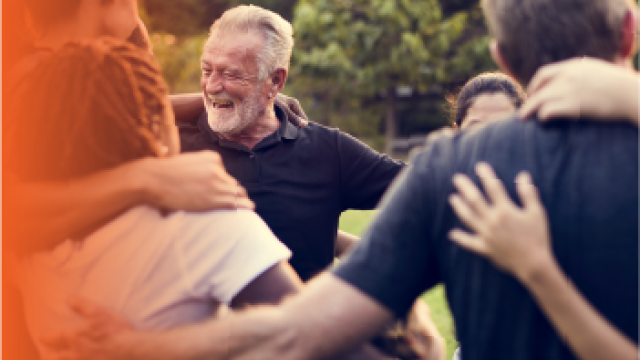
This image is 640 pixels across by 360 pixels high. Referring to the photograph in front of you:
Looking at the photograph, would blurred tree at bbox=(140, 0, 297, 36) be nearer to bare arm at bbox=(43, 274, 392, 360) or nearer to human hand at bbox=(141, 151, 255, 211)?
human hand at bbox=(141, 151, 255, 211)

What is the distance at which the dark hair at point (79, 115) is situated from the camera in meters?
1.34

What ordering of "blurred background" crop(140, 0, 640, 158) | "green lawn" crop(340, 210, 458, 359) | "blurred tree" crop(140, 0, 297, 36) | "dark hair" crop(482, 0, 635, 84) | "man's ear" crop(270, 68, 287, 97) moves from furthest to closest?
1. "blurred tree" crop(140, 0, 297, 36)
2. "blurred background" crop(140, 0, 640, 158)
3. "green lawn" crop(340, 210, 458, 359)
4. "man's ear" crop(270, 68, 287, 97)
5. "dark hair" crop(482, 0, 635, 84)

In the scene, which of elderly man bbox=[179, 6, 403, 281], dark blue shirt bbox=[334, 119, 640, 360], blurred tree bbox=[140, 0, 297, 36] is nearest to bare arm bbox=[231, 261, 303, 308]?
dark blue shirt bbox=[334, 119, 640, 360]

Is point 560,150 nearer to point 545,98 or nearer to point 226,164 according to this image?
point 545,98

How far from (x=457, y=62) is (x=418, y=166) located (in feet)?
67.6

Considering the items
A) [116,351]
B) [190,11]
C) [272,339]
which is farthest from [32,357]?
[190,11]

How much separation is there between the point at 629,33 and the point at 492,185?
1.52ft

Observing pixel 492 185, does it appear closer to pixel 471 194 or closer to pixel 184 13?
pixel 471 194

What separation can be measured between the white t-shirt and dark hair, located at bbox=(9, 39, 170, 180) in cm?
16

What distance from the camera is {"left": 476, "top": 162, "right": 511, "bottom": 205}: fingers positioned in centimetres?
120

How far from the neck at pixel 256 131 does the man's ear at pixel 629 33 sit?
198 centimetres

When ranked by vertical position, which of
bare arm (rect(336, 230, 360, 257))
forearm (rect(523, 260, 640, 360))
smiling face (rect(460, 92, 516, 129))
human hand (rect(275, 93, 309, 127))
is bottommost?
bare arm (rect(336, 230, 360, 257))

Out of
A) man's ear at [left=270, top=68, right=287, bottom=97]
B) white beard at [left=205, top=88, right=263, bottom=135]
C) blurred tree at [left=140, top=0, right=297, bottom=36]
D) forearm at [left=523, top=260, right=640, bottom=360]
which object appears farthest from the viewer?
blurred tree at [left=140, top=0, right=297, bottom=36]

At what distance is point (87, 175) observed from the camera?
4.60 feet
